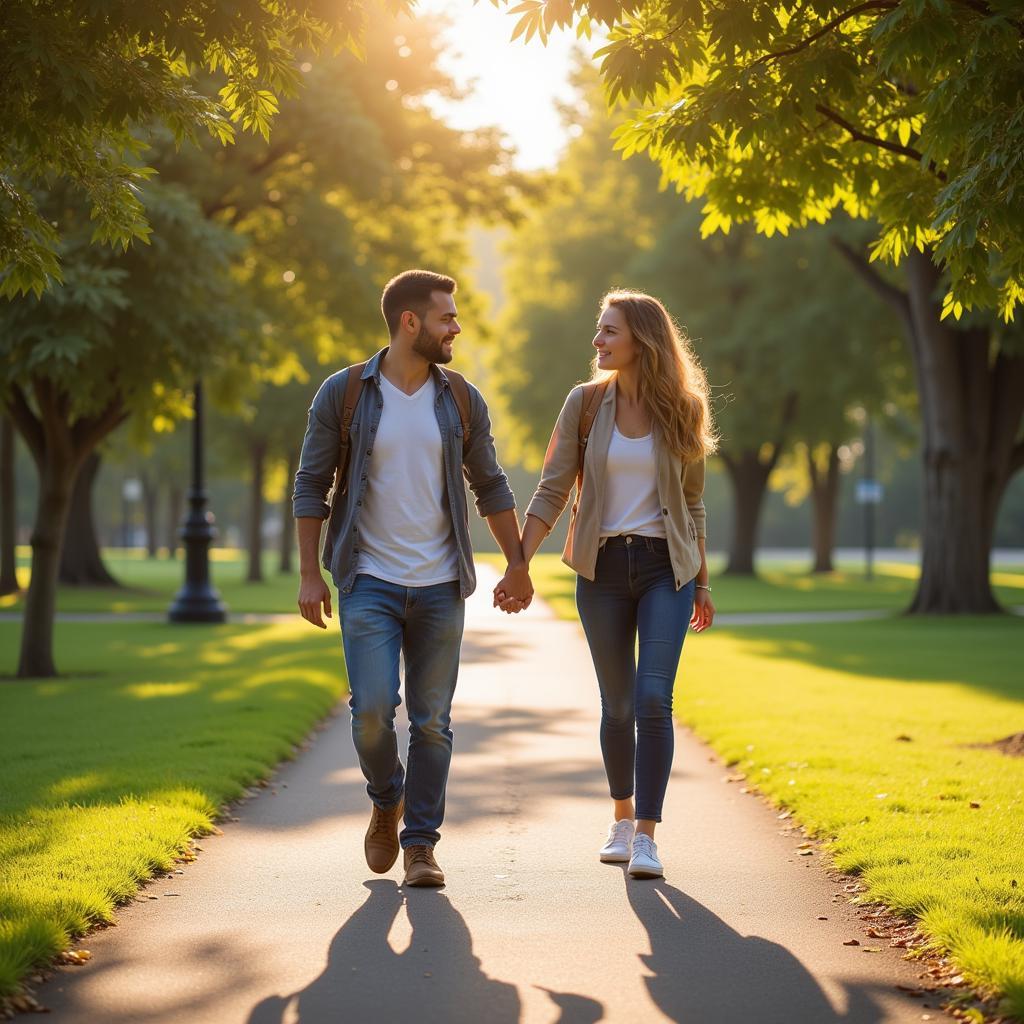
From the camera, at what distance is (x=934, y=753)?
30.0ft

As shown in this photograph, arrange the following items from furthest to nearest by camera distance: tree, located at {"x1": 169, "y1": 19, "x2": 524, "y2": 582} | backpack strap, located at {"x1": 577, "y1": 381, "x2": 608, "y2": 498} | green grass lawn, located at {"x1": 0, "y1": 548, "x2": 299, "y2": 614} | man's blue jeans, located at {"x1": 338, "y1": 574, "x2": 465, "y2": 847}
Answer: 1. green grass lawn, located at {"x1": 0, "y1": 548, "x2": 299, "y2": 614}
2. tree, located at {"x1": 169, "y1": 19, "x2": 524, "y2": 582}
3. backpack strap, located at {"x1": 577, "y1": 381, "x2": 608, "y2": 498}
4. man's blue jeans, located at {"x1": 338, "y1": 574, "x2": 465, "y2": 847}

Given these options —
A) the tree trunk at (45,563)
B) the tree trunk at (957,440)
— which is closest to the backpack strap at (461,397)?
the tree trunk at (45,563)

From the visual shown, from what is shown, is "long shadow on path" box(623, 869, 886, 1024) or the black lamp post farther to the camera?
the black lamp post

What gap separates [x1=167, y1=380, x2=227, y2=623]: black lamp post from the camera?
71.9 ft

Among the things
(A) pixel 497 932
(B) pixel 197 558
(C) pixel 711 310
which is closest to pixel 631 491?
(A) pixel 497 932

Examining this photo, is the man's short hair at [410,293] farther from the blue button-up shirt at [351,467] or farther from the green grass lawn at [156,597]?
the green grass lawn at [156,597]

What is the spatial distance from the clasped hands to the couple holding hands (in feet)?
0.04

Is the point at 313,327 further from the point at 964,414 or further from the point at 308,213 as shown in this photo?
the point at 964,414

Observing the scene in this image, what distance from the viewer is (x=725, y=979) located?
4.37 meters

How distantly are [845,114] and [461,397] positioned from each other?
128 inches

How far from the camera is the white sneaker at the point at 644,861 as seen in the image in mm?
5703

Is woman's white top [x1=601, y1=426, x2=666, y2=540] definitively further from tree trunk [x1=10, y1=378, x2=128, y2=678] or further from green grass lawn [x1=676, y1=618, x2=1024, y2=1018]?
tree trunk [x1=10, y1=378, x2=128, y2=678]

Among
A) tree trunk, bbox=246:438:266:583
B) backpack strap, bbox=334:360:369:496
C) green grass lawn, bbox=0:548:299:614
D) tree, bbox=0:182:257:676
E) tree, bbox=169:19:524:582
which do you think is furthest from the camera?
tree trunk, bbox=246:438:266:583

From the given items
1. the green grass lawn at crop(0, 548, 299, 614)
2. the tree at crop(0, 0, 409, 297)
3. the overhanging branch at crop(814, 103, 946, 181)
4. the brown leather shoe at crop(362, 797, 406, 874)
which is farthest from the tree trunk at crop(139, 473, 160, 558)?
the brown leather shoe at crop(362, 797, 406, 874)
